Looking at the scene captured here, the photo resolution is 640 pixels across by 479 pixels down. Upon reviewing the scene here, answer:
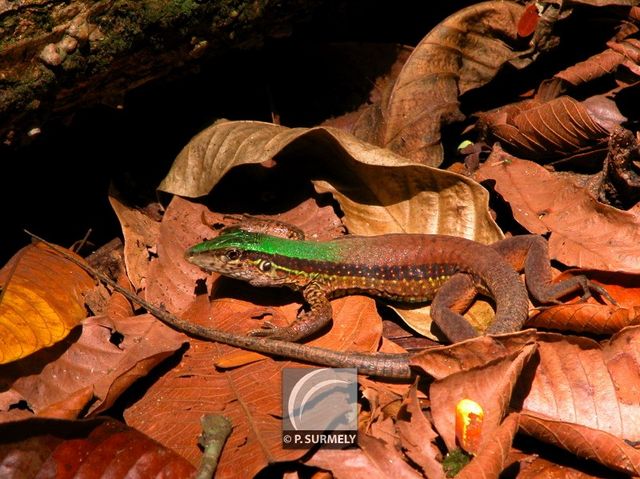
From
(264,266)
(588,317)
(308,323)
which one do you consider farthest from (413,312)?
(588,317)

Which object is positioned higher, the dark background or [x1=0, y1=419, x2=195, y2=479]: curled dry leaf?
the dark background

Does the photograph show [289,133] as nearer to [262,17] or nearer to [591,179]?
[262,17]

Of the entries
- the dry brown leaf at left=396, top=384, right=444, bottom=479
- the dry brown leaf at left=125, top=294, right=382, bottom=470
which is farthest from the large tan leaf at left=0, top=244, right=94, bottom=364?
the dry brown leaf at left=396, top=384, right=444, bottom=479

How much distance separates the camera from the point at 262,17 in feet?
15.7

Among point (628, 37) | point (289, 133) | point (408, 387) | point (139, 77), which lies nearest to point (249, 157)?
point (289, 133)

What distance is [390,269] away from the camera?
4.82m

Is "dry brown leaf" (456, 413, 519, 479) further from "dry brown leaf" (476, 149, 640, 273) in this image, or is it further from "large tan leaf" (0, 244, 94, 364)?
"large tan leaf" (0, 244, 94, 364)

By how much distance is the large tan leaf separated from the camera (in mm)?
4242

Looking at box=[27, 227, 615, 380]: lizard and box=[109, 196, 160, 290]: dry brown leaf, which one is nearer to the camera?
box=[27, 227, 615, 380]: lizard

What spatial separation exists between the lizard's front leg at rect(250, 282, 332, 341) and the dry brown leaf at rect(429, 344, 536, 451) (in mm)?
1107

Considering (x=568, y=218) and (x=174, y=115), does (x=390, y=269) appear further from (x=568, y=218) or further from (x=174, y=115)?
(x=174, y=115)

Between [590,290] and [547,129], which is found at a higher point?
[547,129]

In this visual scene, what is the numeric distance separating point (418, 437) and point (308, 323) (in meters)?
1.15

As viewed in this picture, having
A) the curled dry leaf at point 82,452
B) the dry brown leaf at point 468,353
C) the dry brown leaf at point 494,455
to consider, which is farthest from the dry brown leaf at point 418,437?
the curled dry leaf at point 82,452
